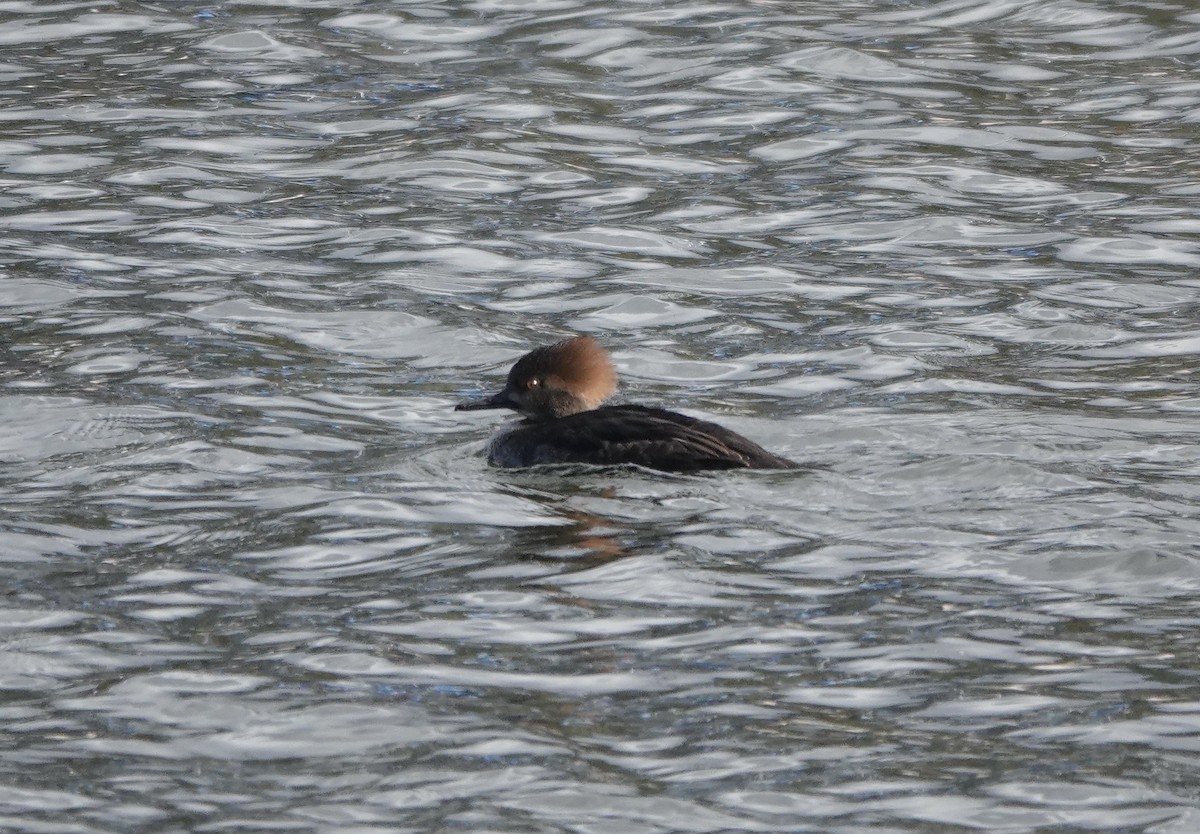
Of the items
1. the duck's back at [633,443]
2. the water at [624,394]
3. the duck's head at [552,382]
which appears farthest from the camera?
the duck's head at [552,382]

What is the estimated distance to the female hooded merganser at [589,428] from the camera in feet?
25.7

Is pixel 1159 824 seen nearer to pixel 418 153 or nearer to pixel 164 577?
pixel 164 577

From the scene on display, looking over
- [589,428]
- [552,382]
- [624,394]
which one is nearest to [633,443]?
[589,428]

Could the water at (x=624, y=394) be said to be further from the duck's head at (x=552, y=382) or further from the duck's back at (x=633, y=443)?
the duck's head at (x=552, y=382)

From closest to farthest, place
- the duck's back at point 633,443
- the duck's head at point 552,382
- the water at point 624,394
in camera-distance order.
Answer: the water at point 624,394, the duck's back at point 633,443, the duck's head at point 552,382

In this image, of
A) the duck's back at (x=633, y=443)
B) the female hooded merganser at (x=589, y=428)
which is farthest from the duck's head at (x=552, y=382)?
the duck's back at (x=633, y=443)

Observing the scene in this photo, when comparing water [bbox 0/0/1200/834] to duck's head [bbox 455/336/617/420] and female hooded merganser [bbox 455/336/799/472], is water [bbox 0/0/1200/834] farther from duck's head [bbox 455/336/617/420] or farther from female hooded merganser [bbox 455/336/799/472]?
duck's head [bbox 455/336/617/420]

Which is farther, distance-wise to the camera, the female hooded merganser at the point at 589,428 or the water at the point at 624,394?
the female hooded merganser at the point at 589,428

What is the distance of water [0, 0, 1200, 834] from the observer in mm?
5473

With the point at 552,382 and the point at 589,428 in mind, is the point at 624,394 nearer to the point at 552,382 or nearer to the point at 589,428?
the point at 552,382

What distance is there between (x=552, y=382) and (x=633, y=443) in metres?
0.81

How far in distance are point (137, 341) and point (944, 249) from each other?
440cm

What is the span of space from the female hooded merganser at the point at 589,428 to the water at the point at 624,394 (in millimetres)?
105

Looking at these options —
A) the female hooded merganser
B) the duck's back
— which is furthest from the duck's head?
the duck's back
